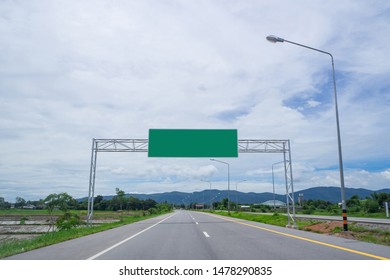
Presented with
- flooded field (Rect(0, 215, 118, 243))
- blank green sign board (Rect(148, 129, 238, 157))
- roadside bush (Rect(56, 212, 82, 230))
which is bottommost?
flooded field (Rect(0, 215, 118, 243))

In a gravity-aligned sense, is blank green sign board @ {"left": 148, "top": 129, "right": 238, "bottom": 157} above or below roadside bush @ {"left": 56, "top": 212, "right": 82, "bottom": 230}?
above

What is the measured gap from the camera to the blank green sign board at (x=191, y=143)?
2595cm

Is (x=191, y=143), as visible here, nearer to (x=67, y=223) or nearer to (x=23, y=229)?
(x=67, y=223)

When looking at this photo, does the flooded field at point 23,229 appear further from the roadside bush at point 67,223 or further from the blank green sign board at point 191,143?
the blank green sign board at point 191,143

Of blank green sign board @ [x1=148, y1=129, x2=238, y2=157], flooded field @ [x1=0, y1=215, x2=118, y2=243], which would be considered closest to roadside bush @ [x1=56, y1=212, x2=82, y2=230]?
flooded field @ [x1=0, y1=215, x2=118, y2=243]

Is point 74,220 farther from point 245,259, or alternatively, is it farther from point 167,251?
point 245,259

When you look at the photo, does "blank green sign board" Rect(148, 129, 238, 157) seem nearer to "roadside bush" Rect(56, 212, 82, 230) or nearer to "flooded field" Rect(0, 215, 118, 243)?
"roadside bush" Rect(56, 212, 82, 230)

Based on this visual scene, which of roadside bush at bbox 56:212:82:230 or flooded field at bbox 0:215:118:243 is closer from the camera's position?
roadside bush at bbox 56:212:82:230

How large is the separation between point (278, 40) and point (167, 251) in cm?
1202

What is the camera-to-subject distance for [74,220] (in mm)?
28234

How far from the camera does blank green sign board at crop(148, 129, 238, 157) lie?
26.0m

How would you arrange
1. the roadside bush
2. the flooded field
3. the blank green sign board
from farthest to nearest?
the flooded field, the roadside bush, the blank green sign board

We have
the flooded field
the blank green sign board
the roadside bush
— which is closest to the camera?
the blank green sign board
